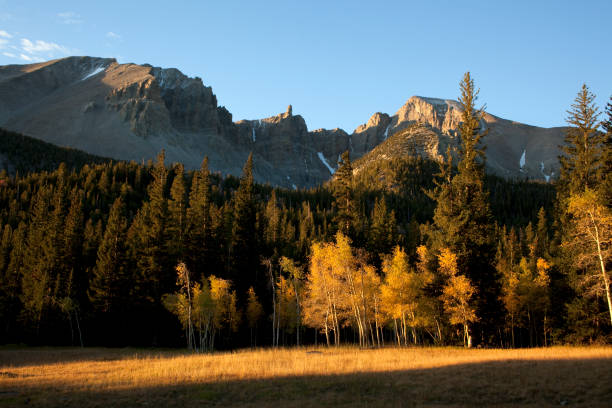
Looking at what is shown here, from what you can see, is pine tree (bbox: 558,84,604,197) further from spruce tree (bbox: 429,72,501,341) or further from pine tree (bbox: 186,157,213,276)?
pine tree (bbox: 186,157,213,276)

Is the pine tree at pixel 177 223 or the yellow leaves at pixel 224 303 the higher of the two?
the pine tree at pixel 177 223

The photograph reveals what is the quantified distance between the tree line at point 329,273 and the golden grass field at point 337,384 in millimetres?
12901

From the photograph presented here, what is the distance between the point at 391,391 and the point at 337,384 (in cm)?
239

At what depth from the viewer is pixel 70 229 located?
54.4 metres

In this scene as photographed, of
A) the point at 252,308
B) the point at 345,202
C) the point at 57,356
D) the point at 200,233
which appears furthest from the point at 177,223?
the point at 345,202

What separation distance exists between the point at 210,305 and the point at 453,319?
24585mm

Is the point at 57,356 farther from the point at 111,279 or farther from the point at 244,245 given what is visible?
the point at 244,245

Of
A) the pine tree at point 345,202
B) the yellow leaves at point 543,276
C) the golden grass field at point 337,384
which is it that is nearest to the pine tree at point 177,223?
the pine tree at point 345,202

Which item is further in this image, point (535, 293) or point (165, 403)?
point (535, 293)

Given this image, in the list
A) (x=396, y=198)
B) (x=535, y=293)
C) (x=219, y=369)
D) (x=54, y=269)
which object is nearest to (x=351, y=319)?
(x=535, y=293)

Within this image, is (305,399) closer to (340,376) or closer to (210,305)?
(340,376)

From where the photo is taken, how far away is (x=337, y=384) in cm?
1703

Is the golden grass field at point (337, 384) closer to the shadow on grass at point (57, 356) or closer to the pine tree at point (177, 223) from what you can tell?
the shadow on grass at point (57, 356)

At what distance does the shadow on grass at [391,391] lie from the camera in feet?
46.1
